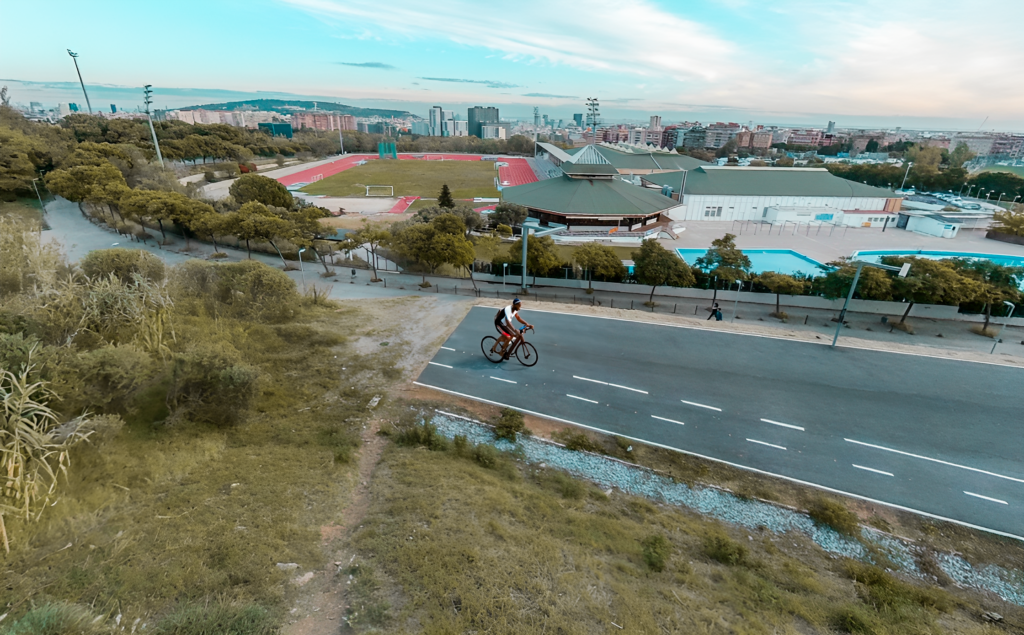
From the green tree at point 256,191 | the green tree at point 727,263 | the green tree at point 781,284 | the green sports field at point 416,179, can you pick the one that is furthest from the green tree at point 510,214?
the green tree at point 781,284

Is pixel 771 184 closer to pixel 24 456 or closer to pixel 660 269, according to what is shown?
pixel 660 269

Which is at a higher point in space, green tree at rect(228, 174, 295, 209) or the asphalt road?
green tree at rect(228, 174, 295, 209)

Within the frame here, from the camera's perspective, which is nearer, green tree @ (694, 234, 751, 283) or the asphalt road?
the asphalt road

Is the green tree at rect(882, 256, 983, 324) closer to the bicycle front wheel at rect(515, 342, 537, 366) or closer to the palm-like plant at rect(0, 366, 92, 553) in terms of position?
the bicycle front wheel at rect(515, 342, 537, 366)

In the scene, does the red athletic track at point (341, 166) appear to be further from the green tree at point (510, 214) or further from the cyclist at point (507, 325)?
the cyclist at point (507, 325)

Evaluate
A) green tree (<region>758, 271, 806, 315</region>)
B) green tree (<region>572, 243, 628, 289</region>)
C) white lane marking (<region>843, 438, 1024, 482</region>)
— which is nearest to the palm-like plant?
white lane marking (<region>843, 438, 1024, 482</region>)
